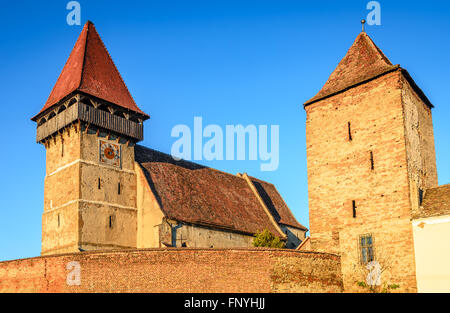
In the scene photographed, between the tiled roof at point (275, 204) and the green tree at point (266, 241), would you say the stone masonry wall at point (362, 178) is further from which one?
the tiled roof at point (275, 204)

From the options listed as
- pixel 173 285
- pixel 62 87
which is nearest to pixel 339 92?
pixel 173 285

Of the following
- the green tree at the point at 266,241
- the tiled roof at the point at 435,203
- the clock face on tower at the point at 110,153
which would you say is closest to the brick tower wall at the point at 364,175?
the tiled roof at the point at 435,203

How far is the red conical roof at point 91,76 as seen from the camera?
34281mm

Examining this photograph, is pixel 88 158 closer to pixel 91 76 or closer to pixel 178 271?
pixel 91 76

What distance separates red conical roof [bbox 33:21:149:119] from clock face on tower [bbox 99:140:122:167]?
2.81 metres

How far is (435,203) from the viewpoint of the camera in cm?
2469

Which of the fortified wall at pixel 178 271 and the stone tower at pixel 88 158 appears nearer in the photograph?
the fortified wall at pixel 178 271

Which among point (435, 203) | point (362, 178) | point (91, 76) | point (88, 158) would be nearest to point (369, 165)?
point (362, 178)

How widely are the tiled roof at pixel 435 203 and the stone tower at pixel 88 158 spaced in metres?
17.7

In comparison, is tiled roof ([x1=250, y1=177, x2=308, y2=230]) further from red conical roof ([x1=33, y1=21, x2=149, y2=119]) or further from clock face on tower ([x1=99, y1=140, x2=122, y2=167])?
clock face on tower ([x1=99, y1=140, x2=122, y2=167])

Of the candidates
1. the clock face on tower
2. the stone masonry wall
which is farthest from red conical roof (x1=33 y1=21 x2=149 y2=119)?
the stone masonry wall

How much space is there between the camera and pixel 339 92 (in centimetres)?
2791

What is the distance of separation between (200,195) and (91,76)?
11330 mm
